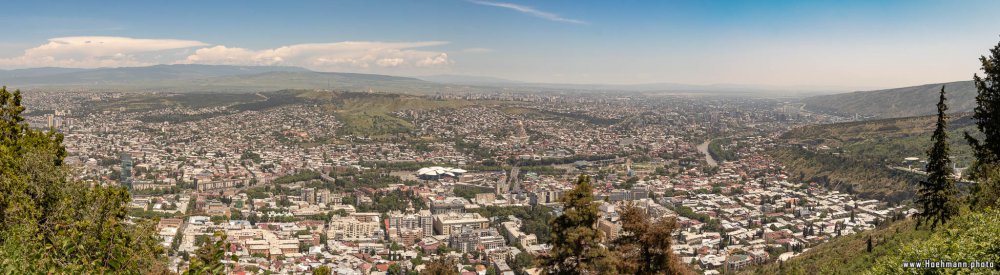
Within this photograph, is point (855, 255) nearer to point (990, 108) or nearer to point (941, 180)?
point (941, 180)

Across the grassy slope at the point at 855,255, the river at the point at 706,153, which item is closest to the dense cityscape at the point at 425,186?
the river at the point at 706,153

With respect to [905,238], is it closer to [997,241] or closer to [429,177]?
[997,241]

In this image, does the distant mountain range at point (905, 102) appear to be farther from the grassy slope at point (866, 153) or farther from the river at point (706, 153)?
the river at point (706, 153)

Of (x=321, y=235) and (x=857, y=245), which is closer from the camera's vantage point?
(x=857, y=245)

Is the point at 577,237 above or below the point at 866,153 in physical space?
above

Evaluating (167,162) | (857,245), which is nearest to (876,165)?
(857,245)

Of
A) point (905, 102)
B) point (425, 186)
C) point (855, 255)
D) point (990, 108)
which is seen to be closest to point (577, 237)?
point (990, 108)

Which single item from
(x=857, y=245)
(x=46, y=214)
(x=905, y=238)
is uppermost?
(x=46, y=214)
